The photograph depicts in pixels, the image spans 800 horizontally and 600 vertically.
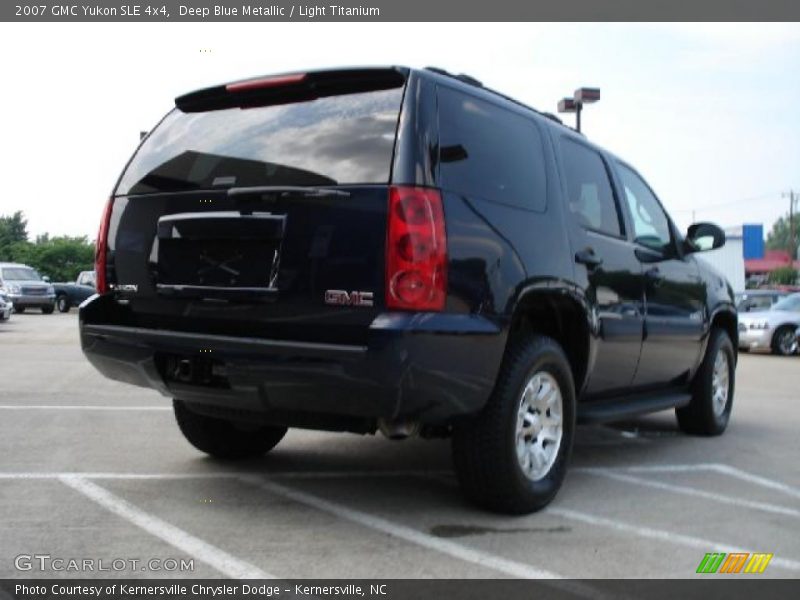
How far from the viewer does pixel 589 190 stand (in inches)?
194

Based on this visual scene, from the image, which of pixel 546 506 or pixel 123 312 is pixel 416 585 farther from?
pixel 123 312

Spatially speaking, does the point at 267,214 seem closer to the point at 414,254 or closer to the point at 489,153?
the point at 414,254

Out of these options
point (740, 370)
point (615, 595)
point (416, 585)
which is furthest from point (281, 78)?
point (740, 370)

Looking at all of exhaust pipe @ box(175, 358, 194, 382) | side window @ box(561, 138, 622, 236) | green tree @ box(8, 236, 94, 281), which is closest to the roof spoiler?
exhaust pipe @ box(175, 358, 194, 382)

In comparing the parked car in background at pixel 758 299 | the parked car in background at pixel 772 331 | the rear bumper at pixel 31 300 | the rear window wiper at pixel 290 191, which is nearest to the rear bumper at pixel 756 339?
the parked car in background at pixel 772 331

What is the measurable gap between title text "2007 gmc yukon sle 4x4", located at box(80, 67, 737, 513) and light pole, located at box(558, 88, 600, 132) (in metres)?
10.00

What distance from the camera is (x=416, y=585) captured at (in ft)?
10.0

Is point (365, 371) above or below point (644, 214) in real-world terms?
Answer: below

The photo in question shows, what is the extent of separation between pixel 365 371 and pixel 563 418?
53.5 inches

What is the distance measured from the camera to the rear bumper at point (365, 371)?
10.8ft

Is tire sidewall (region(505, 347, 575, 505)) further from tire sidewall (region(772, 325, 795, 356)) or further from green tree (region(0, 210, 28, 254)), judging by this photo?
green tree (region(0, 210, 28, 254))

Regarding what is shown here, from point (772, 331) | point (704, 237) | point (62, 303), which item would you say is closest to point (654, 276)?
point (704, 237)

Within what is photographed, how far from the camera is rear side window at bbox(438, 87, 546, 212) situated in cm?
366

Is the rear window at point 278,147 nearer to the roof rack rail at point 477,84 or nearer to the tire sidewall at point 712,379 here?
the roof rack rail at point 477,84
